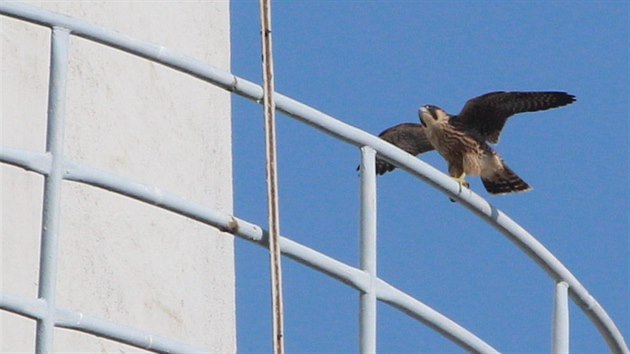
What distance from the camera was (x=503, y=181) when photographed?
9203 mm

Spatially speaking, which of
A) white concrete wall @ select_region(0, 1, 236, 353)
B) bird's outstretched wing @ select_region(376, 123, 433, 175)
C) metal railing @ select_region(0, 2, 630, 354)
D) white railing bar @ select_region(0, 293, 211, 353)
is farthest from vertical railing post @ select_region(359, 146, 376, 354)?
bird's outstretched wing @ select_region(376, 123, 433, 175)

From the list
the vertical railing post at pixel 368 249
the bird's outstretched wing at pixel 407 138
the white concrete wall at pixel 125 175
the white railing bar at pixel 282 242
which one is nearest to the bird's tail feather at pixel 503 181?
the bird's outstretched wing at pixel 407 138

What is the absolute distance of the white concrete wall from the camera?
4.46 metres

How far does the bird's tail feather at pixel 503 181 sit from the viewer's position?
916 cm

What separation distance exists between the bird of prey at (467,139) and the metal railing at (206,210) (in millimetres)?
4194

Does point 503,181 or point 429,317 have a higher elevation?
point 503,181

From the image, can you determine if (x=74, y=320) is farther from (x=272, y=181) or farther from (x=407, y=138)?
(x=407, y=138)

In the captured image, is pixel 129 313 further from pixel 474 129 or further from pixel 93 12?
pixel 474 129

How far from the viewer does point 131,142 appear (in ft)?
15.9

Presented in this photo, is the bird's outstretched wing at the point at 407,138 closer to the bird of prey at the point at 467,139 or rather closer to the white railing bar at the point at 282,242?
the bird of prey at the point at 467,139

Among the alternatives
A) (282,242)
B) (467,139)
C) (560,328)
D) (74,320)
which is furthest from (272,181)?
(467,139)

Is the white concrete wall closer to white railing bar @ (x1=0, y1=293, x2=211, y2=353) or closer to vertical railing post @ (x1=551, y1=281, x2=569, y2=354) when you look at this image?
white railing bar @ (x1=0, y1=293, x2=211, y2=353)

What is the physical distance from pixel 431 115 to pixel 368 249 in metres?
5.21

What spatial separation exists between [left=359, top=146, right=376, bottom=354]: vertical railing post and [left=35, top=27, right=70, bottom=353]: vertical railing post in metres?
0.83
